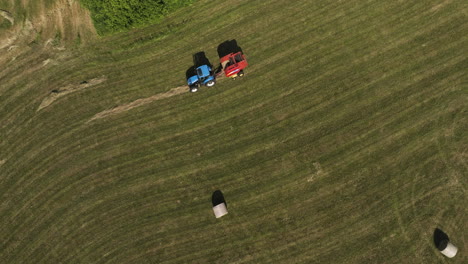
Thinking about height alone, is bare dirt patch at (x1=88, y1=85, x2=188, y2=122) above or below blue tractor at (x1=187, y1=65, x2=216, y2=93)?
above

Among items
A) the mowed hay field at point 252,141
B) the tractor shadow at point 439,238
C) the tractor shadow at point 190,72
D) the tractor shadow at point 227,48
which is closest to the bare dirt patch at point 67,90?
the mowed hay field at point 252,141

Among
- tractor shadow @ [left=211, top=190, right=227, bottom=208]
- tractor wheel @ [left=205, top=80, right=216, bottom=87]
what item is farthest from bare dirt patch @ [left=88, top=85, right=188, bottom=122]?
tractor shadow @ [left=211, top=190, right=227, bottom=208]

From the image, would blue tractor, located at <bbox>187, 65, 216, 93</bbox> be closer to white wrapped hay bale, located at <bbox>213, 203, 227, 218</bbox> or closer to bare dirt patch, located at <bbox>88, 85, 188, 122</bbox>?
bare dirt patch, located at <bbox>88, 85, 188, 122</bbox>

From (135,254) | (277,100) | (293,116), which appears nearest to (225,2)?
(277,100)

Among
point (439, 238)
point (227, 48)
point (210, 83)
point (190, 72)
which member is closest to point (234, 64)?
point (227, 48)

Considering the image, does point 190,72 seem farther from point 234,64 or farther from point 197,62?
point 234,64

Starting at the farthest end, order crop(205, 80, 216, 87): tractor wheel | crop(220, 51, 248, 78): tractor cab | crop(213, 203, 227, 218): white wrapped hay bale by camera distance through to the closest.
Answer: crop(205, 80, 216, 87): tractor wheel
crop(220, 51, 248, 78): tractor cab
crop(213, 203, 227, 218): white wrapped hay bale

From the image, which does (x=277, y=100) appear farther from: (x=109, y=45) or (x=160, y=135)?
(x=109, y=45)
